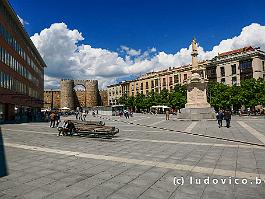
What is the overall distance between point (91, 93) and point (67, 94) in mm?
12211

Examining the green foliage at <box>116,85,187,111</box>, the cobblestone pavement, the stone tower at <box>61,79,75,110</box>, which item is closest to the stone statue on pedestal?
the cobblestone pavement

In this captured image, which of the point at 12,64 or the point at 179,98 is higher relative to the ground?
the point at 12,64

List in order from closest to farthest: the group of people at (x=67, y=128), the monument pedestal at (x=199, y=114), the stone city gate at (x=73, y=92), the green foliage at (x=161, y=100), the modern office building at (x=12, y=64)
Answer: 1. the group of people at (x=67, y=128)
2. the monument pedestal at (x=199, y=114)
3. the modern office building at (x=12, y=64)
4. the green foliage at (x=161, y=100)
5. the stone city gate at (x=73, y=92)

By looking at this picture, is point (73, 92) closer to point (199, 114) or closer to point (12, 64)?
point (12, 64)

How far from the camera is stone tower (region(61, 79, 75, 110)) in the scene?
134 meters

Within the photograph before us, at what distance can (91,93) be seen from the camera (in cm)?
13938

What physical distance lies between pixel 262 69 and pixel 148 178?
245 feet

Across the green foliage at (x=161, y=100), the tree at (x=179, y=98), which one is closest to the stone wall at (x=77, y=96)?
the green foliage at (x=161, y=100)


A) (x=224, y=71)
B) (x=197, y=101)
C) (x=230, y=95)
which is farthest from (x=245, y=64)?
(x=197, y=101)

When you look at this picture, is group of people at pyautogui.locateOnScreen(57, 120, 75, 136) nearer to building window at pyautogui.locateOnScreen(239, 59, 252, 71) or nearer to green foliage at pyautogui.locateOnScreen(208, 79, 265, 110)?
green foliage at pyautogui.locateOnScreen(208, 79, 265, 110)

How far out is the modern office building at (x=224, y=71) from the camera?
238 ft

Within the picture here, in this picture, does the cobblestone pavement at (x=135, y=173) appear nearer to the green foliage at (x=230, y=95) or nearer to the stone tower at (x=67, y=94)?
the green foliage at (x=230, y=95)

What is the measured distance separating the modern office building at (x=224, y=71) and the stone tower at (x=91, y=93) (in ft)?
101

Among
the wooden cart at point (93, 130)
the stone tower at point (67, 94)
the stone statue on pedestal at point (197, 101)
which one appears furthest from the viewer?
the stone tower at point (67, 94)
